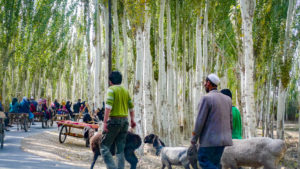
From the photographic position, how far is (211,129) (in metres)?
4.82

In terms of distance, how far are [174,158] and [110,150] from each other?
89.7 inches

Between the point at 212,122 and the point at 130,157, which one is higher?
the point at 212,122

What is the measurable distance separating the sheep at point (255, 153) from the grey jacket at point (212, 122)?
63.2 inches

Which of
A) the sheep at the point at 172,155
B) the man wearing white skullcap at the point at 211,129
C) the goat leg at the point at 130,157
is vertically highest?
the man wearing white skullcap at the point at 211,129

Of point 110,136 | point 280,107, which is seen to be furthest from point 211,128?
point 280,107

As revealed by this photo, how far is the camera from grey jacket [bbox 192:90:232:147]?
480 cm

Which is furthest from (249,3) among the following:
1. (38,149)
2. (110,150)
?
(38,149)

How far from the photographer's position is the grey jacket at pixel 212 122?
15.8 feet

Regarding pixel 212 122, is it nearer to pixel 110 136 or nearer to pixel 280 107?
pixel 110 136

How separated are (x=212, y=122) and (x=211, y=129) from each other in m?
0.10

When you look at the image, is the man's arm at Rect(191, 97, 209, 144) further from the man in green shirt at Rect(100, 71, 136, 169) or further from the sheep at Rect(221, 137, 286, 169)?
the sheep at Rect(221, 137, 286, 169)

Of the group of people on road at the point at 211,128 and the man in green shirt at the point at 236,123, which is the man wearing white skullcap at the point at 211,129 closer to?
the group of people on road at the point at 211,128

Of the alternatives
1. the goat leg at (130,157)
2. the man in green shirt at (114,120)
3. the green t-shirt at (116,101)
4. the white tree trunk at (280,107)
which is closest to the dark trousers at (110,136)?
the man in green shirt at (114,120)

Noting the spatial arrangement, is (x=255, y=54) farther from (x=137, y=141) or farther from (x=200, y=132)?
(x=200, y=132)
